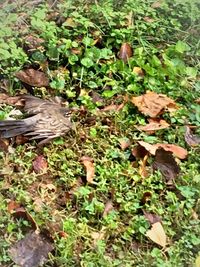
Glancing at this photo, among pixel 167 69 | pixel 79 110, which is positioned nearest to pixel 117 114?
pixel 79 110

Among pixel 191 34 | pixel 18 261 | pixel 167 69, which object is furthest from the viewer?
pixel 191 34

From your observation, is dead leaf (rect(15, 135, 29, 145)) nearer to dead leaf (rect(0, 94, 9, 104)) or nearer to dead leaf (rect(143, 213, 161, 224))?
dead leaf (rect(0, 94, 9, 104))

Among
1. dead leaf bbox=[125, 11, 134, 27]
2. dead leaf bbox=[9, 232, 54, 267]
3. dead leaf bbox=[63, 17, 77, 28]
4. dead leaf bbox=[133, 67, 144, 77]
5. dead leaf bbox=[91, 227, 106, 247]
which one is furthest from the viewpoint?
dead leaf bbox=[125, 11, 134, 27]

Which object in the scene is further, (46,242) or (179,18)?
(179,18)

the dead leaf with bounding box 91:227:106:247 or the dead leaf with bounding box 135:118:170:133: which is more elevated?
the dead leaf with bounding box 135:118:170:133

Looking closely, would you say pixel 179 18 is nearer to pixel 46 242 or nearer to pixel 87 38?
pixel 87 38

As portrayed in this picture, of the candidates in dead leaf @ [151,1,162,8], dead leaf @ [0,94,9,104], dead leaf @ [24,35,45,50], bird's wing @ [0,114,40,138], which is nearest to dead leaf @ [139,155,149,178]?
bird's wing @ [0,114,40,138]
